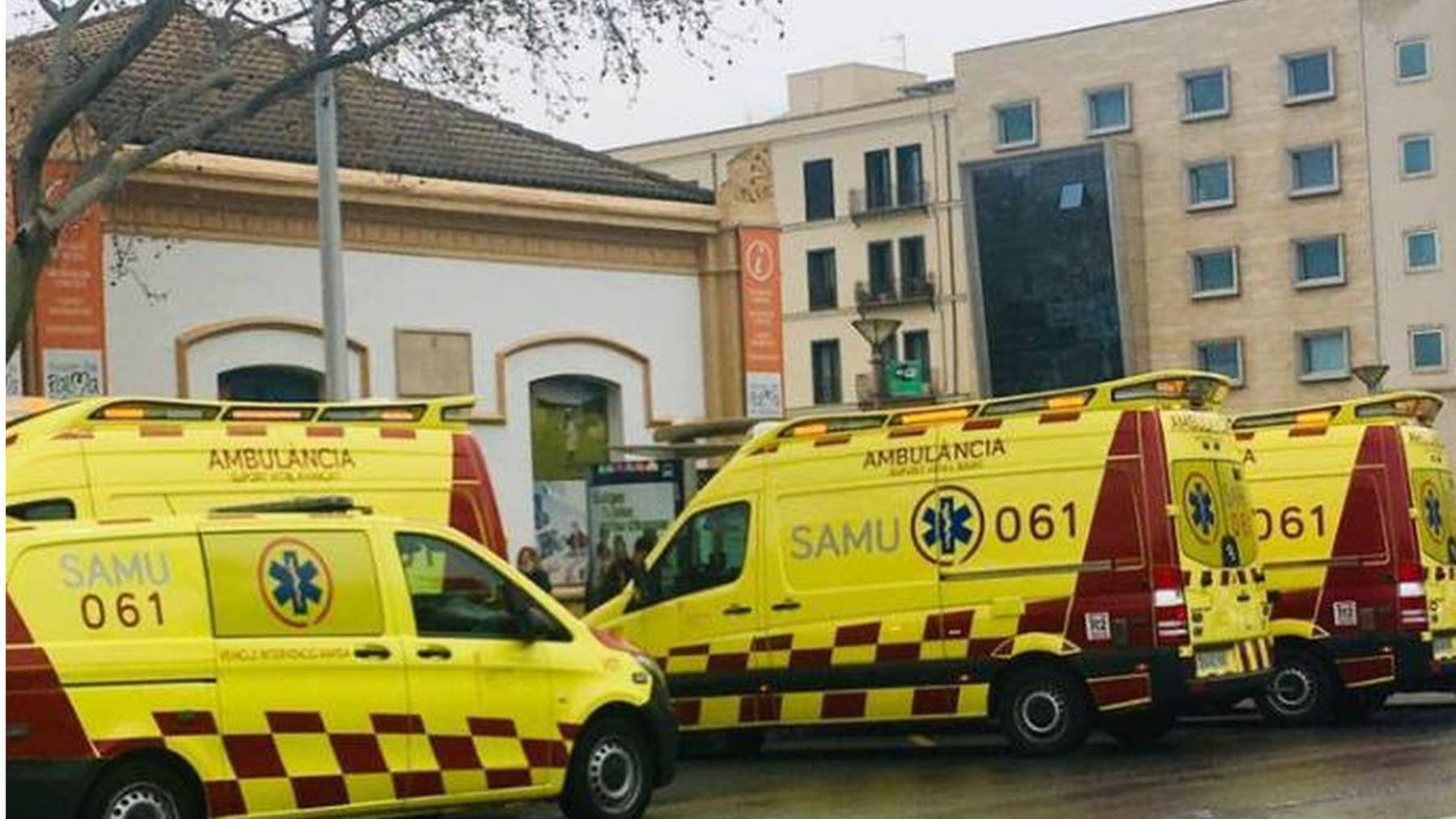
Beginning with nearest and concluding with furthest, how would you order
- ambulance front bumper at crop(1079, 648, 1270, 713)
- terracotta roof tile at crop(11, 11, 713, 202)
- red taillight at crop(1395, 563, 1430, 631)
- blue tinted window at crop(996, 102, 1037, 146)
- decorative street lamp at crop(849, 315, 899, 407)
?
ambulance front bumper at crop(1079, 648, 1270, 713) → red taillight at crop(1395, 563, 1430, 631) → terracotta roof tile at crop(11, 11, 713, 202) → decorative street lamp at crop(849, 315, 899, 407) → blue tinted window at crop(996, 102, 1037, 146)

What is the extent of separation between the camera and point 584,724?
13.7 meters

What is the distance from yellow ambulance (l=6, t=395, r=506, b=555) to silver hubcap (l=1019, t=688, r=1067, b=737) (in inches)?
144

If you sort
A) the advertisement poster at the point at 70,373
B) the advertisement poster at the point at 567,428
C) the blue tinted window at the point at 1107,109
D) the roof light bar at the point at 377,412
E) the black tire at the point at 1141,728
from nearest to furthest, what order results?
1. the roof light bar at the point at 377,412
2. the black tire at the point at 1141,728
3. the advertisement poster at the point at 70,373
4. the advertisement poster at the point at 567,428
5. the blue tinted window at the point at 1107,109

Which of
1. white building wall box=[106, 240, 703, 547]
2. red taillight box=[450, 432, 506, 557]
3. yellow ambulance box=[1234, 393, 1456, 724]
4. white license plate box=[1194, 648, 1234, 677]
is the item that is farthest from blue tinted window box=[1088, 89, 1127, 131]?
red taillight box=[450, 432, 506, 557]

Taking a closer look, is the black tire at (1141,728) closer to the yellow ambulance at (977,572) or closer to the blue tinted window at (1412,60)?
the yellow ambulance at (977,572)

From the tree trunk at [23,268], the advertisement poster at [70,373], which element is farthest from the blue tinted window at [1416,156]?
the tree trunk at [23,268]

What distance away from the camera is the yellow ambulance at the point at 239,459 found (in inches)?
579

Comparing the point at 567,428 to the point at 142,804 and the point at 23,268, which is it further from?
the point at 142,804

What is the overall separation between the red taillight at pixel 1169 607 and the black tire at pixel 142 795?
7.27m

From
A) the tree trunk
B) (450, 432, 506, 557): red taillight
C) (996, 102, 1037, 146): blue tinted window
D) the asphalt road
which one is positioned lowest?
the asphalt road

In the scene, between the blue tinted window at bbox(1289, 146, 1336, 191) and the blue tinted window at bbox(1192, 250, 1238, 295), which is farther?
the blue tinted window at bbox(1192, 250, 1238, 295)

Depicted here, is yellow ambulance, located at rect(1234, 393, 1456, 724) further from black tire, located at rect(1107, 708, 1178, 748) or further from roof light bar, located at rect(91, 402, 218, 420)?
roof light bar, located at rect(91, 402, 218, 420)

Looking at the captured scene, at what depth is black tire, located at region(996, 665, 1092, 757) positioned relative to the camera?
1717 cm

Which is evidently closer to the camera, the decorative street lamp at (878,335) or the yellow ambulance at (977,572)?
the yellow ambulance at (977,572)
